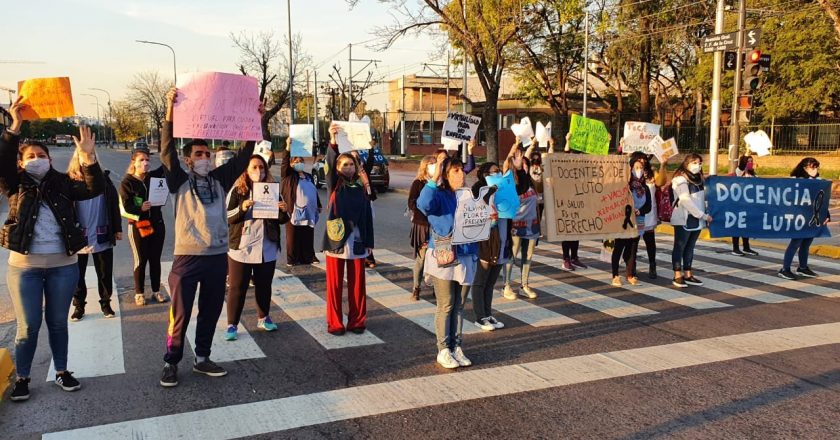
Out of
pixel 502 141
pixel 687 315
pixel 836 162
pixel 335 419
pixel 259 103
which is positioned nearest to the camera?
pixel 335 419

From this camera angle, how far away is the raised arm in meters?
4.69

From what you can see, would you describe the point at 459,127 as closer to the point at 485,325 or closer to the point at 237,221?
the point at 485,325

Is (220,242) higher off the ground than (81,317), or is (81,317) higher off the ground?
(220,242)

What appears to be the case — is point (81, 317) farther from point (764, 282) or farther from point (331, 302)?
point (764, 282)

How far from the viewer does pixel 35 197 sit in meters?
4.40

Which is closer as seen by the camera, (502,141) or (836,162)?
(836,162)

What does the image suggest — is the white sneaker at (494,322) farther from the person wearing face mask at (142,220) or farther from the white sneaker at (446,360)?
the person wearing face mask at (142,220)

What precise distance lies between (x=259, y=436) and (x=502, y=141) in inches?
1690

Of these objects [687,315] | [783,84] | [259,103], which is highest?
[783,84]

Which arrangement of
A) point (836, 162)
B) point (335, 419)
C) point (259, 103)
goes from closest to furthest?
1. point (335, 419)
2. point (259, 103)
3. point (836, 162)

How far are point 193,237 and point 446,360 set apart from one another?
2.28 metres

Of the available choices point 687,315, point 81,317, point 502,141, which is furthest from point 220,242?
point 502,141

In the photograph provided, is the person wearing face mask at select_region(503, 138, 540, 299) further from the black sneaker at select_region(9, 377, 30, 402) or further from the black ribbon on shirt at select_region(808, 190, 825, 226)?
the black sneaker at select_region(9, 377, 30, 402)

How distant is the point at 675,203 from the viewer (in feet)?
27.9
